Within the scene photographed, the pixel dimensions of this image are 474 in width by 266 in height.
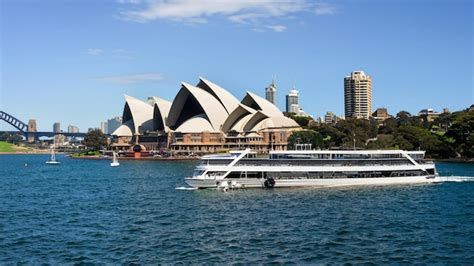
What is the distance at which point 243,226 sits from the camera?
100 ft

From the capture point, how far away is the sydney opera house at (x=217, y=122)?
441 feet

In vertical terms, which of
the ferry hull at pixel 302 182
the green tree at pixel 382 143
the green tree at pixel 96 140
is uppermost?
the green tree at pixel 96 140

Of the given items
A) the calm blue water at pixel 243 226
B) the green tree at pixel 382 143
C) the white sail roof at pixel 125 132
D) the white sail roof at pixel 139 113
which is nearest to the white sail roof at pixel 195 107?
the white sail roof at pixel 139 113

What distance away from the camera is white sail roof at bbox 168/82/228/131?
13375 centimetres

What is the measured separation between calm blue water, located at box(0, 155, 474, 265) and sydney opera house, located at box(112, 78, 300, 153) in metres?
85.7

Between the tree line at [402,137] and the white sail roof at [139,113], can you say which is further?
the white sail roof at [139,113]

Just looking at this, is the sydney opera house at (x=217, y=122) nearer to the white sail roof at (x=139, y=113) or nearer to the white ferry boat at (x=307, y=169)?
the white sail roof at (x=139, y=113)

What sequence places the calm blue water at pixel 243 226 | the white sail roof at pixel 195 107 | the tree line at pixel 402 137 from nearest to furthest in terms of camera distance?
the calm blue water at pixel 243 226
the tree line at pixel 402 137
the white sail roof at pixel 195 107

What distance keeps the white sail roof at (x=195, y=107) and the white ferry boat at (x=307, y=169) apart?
8175cm

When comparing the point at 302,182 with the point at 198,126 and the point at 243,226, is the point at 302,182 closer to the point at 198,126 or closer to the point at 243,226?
the point at 243,226

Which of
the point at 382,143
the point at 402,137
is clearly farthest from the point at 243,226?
the point at 402,137

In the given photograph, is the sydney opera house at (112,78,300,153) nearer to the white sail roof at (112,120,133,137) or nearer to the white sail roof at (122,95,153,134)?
the white sail roof at (122,95,153,134)

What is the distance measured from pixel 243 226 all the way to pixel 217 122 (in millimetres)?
109030

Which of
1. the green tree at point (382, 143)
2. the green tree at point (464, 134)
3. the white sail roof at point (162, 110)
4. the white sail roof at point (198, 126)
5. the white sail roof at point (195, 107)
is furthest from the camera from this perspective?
the white sail roof at point (162, 110)
